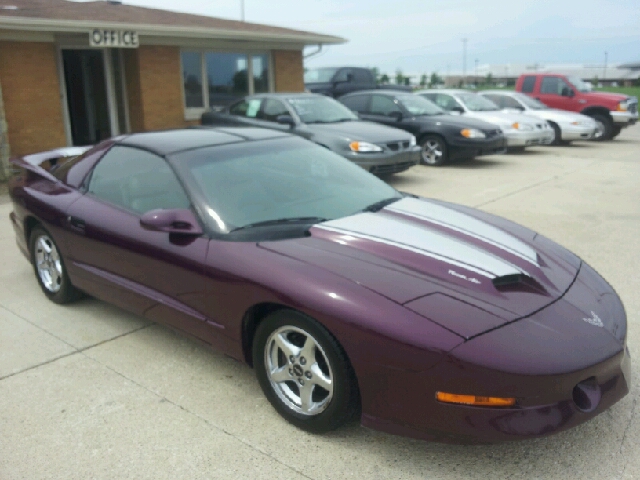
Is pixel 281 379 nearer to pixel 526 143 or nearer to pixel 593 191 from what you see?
pixel 593 191

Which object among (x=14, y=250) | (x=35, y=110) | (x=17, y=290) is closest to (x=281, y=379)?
(x=17, y=290)

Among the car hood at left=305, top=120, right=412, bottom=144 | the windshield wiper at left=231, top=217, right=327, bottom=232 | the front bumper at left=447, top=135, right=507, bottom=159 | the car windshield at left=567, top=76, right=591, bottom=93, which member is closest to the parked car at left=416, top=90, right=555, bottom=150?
the front bumper at left=447, top=135, right=507, bottom=159

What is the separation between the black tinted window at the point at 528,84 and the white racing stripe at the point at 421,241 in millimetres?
15448

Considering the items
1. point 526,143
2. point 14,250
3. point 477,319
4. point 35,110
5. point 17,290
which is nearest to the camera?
point 477,319

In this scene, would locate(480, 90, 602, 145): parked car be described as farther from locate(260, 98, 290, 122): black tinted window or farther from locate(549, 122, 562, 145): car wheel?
locate(260, 98, 290, 122): black tinted window

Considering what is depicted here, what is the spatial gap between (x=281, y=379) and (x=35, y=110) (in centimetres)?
1000

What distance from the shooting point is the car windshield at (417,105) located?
41.6 feet

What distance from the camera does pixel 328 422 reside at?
2.84 metres

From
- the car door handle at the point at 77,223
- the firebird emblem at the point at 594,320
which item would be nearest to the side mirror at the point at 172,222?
the car door handle at the point at 77,223

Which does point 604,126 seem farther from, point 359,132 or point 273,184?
point 273,184

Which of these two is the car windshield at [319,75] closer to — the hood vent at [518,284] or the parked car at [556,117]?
the parked car at [556,117]

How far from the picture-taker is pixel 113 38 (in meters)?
11.7

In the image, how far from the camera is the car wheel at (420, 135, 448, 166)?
1218cm

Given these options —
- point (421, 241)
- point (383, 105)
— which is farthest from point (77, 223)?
point (383, 105)
